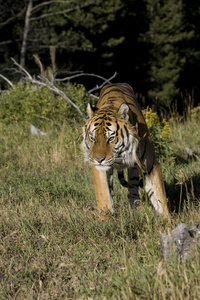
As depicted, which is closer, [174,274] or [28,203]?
[174,274]

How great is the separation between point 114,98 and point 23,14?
17.3 metres

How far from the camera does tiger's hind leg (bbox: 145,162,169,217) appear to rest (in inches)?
154

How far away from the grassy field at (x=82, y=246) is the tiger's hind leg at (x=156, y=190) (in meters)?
0.11

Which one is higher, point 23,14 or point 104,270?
point 23,14

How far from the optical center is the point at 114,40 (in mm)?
21875

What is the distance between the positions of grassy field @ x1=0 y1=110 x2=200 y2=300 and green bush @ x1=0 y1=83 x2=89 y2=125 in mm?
2855

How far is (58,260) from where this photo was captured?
3150 mm

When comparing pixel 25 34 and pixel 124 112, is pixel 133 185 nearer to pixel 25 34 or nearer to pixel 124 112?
pixel 124 112

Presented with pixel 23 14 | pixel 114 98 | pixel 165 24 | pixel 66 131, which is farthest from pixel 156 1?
pixel 114 98

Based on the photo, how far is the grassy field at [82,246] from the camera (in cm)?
247

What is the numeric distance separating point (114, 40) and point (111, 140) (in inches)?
748

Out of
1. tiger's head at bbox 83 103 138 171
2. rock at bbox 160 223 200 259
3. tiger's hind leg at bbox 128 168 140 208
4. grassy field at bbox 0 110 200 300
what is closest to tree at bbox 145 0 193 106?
grassy field at bbox 0 110 200 300

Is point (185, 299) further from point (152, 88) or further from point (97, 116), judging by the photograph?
point (152, 88)

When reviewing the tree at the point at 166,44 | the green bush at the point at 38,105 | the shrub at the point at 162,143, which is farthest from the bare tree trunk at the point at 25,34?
the shrub at the point at 162,143
